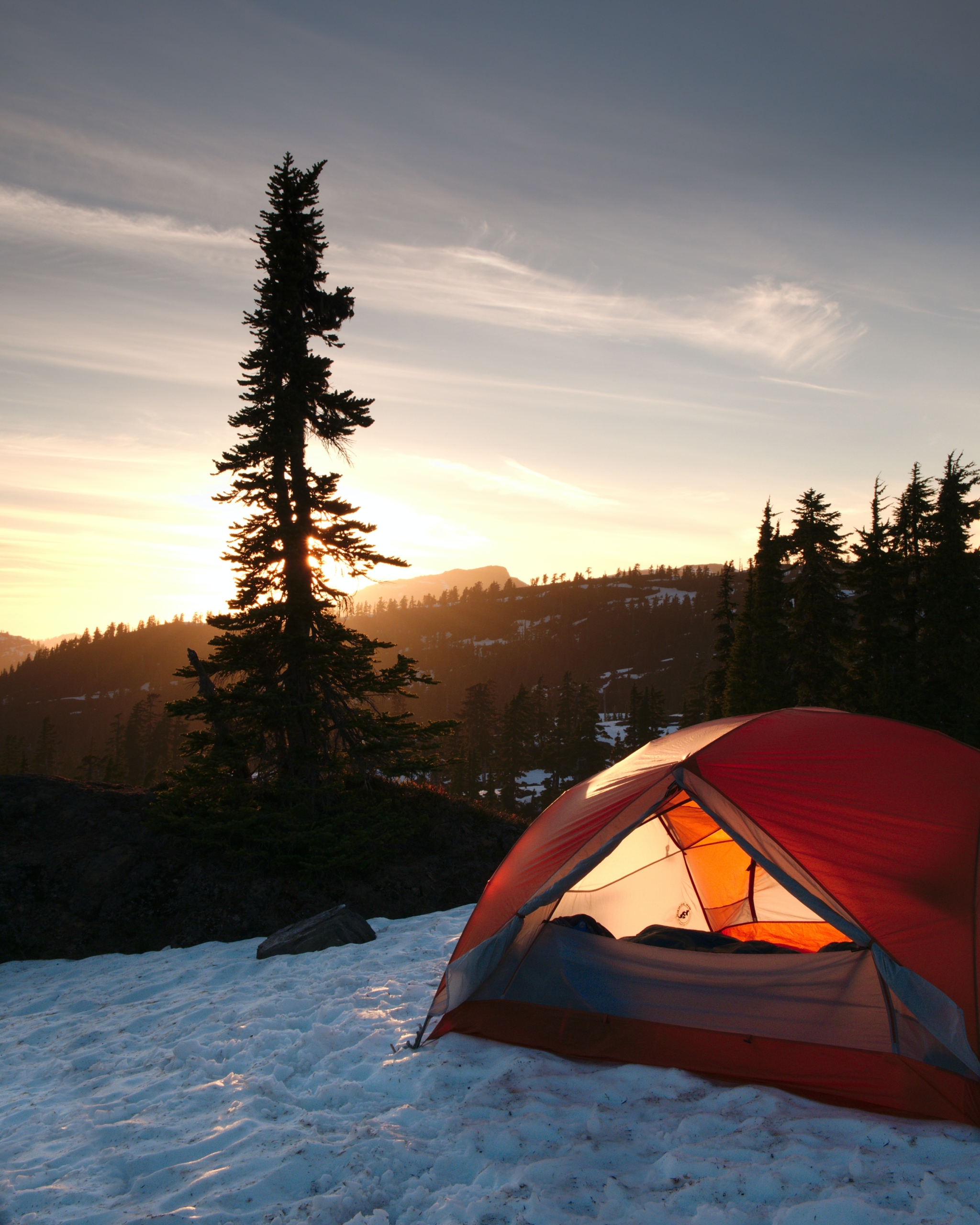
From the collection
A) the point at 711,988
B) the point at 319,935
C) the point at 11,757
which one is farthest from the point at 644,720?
the point at 11,757

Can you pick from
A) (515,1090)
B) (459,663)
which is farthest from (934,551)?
(459,663)

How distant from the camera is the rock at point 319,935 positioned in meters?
9.14

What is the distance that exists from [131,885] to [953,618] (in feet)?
104

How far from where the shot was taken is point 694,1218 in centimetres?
363

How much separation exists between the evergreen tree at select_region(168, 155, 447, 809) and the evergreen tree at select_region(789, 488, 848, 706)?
79.7ft

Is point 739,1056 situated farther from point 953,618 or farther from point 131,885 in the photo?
point 953,618

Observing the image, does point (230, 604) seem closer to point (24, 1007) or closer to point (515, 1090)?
point (24, 1007)

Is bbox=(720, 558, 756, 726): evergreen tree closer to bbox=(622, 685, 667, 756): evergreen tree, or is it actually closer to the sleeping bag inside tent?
bbox=(622, 685, 667, 756): evergreen tree

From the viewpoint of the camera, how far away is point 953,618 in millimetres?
28906

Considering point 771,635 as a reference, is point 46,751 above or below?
below

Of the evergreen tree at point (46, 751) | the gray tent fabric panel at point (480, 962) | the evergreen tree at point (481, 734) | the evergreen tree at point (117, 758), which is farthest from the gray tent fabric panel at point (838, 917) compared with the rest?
the evergreen tree at point (46, 751)

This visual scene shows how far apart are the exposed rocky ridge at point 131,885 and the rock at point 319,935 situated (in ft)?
5.01

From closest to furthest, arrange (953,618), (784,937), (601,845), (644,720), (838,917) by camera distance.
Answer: (838,917) < (601,845) < (784,937) < (953,618) < (644,720)

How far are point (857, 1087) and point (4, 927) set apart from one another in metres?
11.5
